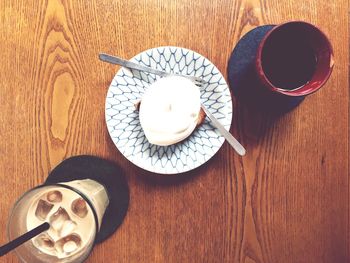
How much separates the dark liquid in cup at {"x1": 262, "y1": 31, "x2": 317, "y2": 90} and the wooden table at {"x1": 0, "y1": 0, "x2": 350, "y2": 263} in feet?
0.25

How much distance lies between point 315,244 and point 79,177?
1.32 feet

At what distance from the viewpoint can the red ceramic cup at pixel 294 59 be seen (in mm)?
600

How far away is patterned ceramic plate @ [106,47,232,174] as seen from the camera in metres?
0.66

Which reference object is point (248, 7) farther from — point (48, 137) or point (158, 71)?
point (48, 137)

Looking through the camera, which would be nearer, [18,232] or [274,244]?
[18,232]

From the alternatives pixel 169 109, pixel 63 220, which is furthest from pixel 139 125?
pixel 63 220

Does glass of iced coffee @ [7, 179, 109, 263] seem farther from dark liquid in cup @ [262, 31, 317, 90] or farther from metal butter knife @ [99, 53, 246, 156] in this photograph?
dark liquid in cup @ [262, 31, 317, 90]

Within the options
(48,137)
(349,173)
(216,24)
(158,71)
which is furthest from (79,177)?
(349,173)

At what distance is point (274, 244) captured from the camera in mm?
703

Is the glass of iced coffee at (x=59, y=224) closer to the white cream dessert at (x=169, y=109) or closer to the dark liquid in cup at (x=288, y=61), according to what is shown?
the white cream dessert at (x=169, y=109)

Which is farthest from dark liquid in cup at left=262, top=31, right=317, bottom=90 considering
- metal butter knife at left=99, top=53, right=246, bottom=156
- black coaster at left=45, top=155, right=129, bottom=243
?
black coaster at left=45, top=155, right=129, bottom=243

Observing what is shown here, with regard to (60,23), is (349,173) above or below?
below

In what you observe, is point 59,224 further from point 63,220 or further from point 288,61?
point 288,61

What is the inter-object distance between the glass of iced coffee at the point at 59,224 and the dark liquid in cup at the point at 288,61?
1.05 ft
